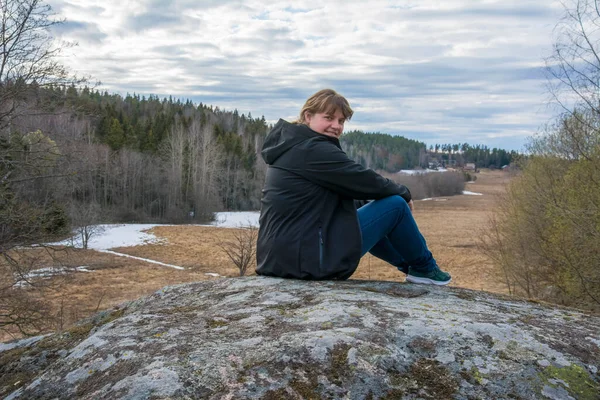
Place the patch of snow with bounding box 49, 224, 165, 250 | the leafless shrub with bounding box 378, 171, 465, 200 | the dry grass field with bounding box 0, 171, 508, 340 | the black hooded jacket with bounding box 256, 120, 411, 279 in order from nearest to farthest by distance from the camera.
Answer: the black hooded jacket with bounding box 256, 120, 411, 279 < the dry grass field with bounding box 0, 171, 508, 340 < the patch of snow with bounding box 49, 224, 165, 250 < the leafless shrub with bounding box 378, 171, 465, 200

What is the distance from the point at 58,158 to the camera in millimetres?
12094

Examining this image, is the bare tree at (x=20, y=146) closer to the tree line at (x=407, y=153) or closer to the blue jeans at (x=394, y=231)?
the blue jeans at (x=394, y=231)

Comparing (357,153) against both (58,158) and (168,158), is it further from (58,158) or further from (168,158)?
(58,158)

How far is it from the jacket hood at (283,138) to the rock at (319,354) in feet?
3.48

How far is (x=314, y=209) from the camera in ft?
10.5

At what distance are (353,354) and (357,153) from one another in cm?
10146

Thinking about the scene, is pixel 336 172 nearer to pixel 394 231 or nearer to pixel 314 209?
pixel 314 209

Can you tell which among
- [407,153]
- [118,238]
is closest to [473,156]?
[407,153]

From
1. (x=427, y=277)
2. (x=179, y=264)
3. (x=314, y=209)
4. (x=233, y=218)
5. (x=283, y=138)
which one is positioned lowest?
(x=233, y=218)

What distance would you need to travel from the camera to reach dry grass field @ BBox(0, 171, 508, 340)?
735 inches

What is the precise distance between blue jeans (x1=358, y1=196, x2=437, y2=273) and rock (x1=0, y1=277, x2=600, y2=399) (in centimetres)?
68

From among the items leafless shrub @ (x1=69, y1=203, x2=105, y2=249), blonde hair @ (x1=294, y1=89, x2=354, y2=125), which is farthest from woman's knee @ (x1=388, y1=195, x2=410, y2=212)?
leafless shrub @ (x1=69, y1=203, x2=105, y2=249)

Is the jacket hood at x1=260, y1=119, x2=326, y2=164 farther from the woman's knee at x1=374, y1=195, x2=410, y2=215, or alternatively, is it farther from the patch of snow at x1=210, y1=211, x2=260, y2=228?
the patch of snow at x1=210, y1=211, x2=260, y2=228

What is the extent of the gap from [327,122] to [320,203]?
55 cm
